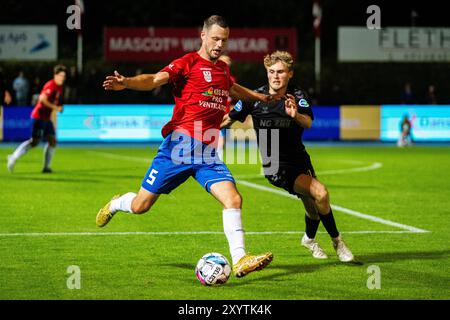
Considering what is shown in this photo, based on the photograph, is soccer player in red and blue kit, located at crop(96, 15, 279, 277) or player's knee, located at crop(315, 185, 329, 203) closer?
soccer player in red and blue kit, located at crop(96, 15, 279, 277)

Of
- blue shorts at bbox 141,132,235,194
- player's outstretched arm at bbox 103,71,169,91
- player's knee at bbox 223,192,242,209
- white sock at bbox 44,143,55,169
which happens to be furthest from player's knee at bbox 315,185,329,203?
white sock at bbox 44,143,55,169

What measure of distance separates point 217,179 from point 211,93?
810 mm

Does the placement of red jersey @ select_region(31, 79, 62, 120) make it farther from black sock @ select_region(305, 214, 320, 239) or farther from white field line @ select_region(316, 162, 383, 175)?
black sock @ select_region(305, 214, 320, 239)

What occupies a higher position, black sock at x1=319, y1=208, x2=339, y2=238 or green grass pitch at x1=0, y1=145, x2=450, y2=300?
black sock at x1=319, y1=208, x2=339, y2=238

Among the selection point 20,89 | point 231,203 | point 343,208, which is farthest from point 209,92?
point 20,89

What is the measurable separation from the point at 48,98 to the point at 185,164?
11.5 m

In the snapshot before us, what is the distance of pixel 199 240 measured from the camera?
11273 mm

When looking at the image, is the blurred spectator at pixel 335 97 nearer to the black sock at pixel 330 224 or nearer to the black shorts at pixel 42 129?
the black shorts at pixel 42 129

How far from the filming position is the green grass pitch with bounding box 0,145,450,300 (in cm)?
838

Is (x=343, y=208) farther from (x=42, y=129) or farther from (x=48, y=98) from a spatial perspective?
(x=42, y=129)

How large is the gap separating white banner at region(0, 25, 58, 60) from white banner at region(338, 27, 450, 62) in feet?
43.1

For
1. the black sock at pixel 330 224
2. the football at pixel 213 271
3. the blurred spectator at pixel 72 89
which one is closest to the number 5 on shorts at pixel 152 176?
the football at pixel 213 271
